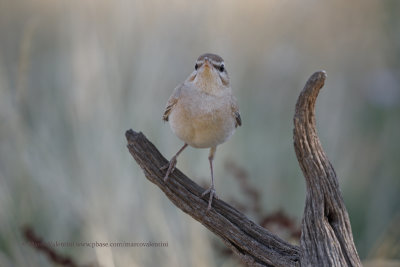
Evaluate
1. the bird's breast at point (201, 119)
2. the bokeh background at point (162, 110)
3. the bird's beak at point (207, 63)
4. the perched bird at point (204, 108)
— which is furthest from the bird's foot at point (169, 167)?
the bokeh background at point (162, 110)

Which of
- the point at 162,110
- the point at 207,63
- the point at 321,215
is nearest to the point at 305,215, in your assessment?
the point at 321,215

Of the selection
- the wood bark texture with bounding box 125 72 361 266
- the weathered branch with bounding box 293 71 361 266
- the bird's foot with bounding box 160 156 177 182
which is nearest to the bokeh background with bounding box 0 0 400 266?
the bird's foot with bounding box 160 156 177 182

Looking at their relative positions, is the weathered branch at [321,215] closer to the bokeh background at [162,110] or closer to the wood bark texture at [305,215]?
the wood bark texture at [305,215]

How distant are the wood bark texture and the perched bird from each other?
1.43 ft

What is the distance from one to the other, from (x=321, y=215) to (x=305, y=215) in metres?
0.09

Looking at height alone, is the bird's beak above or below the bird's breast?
above

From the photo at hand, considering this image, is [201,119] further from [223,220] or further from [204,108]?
[223,220]

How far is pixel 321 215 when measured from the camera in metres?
2.70

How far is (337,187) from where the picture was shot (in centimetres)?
272

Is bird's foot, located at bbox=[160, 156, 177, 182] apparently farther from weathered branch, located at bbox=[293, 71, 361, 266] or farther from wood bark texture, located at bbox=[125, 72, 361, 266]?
weathered branch, located at bbox=[293, 71, 361, 266]

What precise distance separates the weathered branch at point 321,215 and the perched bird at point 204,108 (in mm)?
923

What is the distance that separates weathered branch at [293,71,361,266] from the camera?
2.67 metres

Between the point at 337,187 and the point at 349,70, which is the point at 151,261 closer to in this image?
the point at 337,187

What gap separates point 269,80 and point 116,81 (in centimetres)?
321
